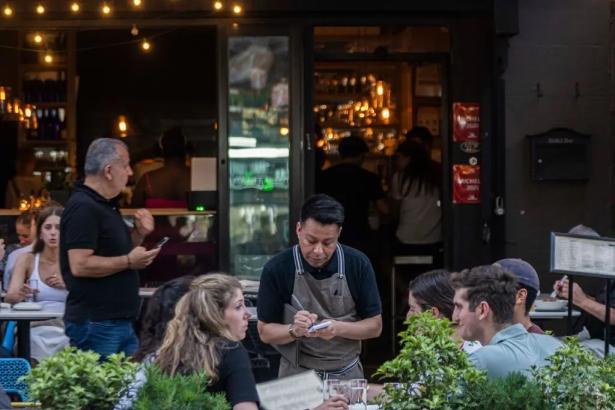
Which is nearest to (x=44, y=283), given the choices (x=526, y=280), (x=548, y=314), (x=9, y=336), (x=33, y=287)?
(x=33, y=287)

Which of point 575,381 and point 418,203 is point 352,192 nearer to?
point 418,203

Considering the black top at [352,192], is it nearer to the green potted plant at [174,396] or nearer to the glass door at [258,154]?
the glass door at [258,154]

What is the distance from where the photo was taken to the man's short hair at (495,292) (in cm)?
486

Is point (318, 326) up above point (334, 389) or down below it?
above

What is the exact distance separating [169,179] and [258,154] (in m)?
2.27

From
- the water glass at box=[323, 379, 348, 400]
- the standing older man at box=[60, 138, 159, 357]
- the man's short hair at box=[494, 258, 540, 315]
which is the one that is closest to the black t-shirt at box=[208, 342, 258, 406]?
the water glass at box=[323, 379, 348, 400]

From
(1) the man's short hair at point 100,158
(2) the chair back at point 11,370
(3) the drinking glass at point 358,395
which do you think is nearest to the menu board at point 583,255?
(3) the drinking glass at point 358,395

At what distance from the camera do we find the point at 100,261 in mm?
6430

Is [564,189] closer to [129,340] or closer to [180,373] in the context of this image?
[129,340]

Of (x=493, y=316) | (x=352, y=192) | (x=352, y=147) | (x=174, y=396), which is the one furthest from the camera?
(x=352, y=147)

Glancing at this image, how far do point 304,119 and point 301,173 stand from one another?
439 millimetres

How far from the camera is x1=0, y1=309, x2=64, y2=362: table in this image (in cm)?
732

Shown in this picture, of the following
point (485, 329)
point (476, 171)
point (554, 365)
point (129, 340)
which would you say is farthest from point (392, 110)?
point (554, 365)

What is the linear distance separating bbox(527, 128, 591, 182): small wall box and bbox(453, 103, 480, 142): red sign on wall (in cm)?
45
